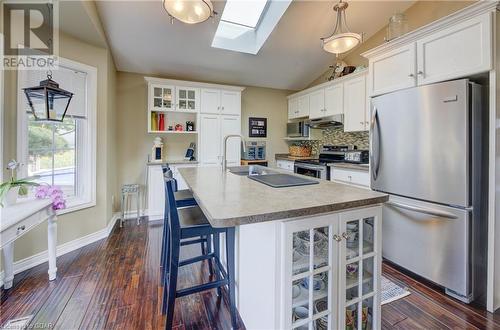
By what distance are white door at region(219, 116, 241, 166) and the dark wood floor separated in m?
2.25

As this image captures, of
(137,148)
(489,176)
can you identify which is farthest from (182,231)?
(137,148)

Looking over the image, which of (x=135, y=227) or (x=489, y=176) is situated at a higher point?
(x=489, y=176)

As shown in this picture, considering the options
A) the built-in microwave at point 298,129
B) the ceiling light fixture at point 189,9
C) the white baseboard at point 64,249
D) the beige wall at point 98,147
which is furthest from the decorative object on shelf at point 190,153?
the ceiling light fixture at point 189,9

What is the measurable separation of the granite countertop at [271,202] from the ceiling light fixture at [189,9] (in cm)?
137

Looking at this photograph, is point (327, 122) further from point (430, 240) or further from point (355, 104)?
point (430, 240)

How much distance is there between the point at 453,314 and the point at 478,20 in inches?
85.7

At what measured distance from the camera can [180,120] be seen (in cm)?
422

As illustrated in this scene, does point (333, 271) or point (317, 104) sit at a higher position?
point (317, 104)

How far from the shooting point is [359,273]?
1229mm

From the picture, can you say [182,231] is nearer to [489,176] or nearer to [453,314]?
[453,314]

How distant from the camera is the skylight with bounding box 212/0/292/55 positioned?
Answer: 315 centimetres

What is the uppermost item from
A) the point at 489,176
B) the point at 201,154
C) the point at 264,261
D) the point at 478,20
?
the point at 478,20

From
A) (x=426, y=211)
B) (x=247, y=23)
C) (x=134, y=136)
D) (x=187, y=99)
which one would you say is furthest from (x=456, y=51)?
(x=134, y=136)

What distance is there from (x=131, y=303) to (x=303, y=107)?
399cm
